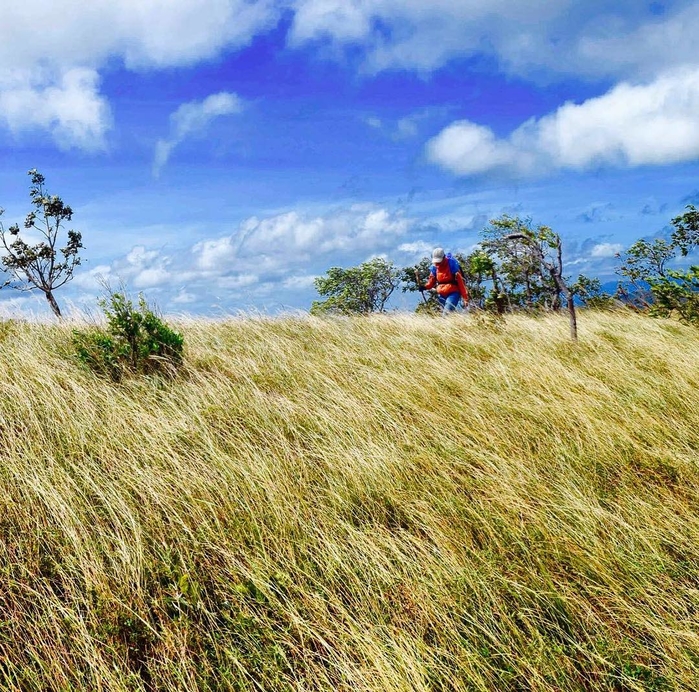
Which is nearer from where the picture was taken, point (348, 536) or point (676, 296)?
point (348, 536)

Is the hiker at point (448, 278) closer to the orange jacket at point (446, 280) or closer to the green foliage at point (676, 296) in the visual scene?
the orange jacket at point (446, 280)

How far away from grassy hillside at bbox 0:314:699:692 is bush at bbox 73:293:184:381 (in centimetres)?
62

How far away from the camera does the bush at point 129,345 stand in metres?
5.85

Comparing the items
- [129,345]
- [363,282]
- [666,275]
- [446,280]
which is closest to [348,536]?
[129,345]

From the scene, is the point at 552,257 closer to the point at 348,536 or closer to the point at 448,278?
the point at 448,278

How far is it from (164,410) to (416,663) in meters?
3.37

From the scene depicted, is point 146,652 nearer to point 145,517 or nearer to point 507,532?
point 145,517

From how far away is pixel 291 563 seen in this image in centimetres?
258

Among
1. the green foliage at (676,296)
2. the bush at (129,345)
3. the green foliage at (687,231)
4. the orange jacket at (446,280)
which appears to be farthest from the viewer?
the green foliage at (687,231)

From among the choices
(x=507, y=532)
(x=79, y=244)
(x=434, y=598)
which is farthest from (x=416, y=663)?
(x=79, y=244)

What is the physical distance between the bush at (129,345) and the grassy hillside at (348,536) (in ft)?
2.04

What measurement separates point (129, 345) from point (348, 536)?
4344 millimetres

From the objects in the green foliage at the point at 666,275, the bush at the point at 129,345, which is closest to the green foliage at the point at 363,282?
the green foliage at the point at 666,275

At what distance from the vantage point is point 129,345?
6.02 meters
